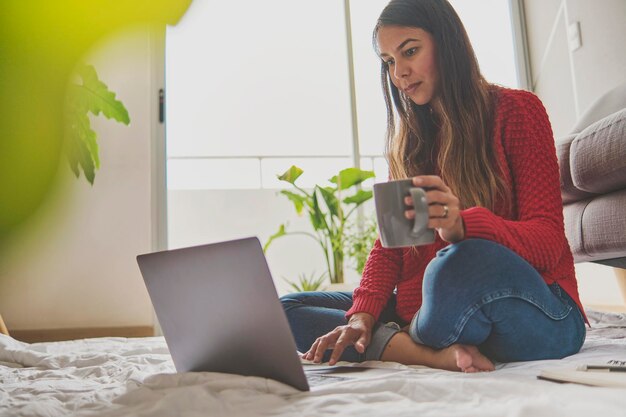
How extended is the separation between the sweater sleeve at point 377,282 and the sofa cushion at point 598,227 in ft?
1.78

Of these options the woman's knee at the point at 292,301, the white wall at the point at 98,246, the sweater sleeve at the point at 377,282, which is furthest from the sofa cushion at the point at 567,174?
the white wall at the point at 98,246

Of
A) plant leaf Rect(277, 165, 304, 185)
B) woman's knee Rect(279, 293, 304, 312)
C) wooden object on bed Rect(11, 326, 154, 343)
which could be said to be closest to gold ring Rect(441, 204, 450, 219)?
woman's knee Rect(279, 293, 304, 312)

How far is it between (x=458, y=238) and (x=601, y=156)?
67 centimetres

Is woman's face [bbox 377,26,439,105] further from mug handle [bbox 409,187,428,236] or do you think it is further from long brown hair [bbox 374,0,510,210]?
mug handle [bbox 409,187,428,236]

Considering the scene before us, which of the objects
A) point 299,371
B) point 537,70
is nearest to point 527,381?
point 299,371

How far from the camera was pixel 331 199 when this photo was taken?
2715 mm

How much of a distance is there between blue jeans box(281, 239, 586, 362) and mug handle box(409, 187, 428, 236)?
12 cm

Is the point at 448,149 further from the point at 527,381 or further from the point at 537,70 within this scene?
the point at 537,70

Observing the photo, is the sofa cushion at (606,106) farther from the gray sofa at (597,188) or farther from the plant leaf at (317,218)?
the plant leaf at (317,218)

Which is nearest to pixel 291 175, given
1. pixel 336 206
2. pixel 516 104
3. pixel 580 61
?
pixel 336 206

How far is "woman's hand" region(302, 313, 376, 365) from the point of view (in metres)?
0.90

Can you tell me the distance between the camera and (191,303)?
2.59 feet

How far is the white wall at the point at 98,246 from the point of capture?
98.4 inches

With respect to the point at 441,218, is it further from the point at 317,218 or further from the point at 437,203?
the point at 317,218
